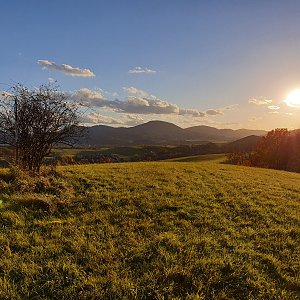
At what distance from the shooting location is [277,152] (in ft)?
267

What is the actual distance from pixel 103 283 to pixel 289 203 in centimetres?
1160

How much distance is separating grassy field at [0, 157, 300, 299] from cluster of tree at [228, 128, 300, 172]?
220 ft

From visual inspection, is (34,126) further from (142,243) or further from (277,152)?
(277,152)

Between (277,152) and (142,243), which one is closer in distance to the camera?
(142,243)

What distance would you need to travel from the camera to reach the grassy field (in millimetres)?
7004

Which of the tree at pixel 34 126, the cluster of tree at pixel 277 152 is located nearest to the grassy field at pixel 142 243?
the tree at pixel 34 126

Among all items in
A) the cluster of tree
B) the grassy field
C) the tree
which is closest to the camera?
the grassy field

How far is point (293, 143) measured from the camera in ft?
268

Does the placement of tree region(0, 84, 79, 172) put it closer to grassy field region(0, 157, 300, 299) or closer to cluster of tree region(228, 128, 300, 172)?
grassy field region(0, 157, 300, 299)

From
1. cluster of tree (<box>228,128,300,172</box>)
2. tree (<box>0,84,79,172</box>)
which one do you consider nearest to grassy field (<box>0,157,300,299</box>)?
tree (<box>0,84,79,172</box>)

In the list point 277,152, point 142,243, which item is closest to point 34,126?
point 142,243

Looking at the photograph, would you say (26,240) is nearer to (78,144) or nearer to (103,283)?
(103,283)

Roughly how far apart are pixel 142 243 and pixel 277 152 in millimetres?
79068

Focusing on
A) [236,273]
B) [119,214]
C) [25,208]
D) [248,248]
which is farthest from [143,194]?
[236,273]
